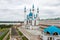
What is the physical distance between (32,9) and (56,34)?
950 inches

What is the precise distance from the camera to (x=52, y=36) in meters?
17.3

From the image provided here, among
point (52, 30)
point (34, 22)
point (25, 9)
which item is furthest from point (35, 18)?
point (52, 30)

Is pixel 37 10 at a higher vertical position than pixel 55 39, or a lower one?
higher

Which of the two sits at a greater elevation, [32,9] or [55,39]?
[32,9]

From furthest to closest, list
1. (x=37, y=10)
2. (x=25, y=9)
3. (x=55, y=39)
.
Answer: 1. (x=25, y=9)
2. (x=37, y=10)
3. (x=55, y=39)

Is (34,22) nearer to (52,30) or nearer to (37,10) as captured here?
(37,10)

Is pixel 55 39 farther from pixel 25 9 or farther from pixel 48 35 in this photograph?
pixel 25 9

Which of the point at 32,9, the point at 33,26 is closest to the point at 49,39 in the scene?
the point at 33,26

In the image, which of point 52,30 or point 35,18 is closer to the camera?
point 52,30

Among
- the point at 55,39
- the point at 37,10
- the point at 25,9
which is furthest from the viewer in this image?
the point at 25,9

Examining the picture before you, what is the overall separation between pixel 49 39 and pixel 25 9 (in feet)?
101

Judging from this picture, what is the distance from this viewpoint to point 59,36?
17.2 metres

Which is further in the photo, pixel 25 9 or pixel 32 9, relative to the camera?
pixel 25 9

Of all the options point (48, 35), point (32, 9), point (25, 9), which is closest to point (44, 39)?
point (48, 35)
